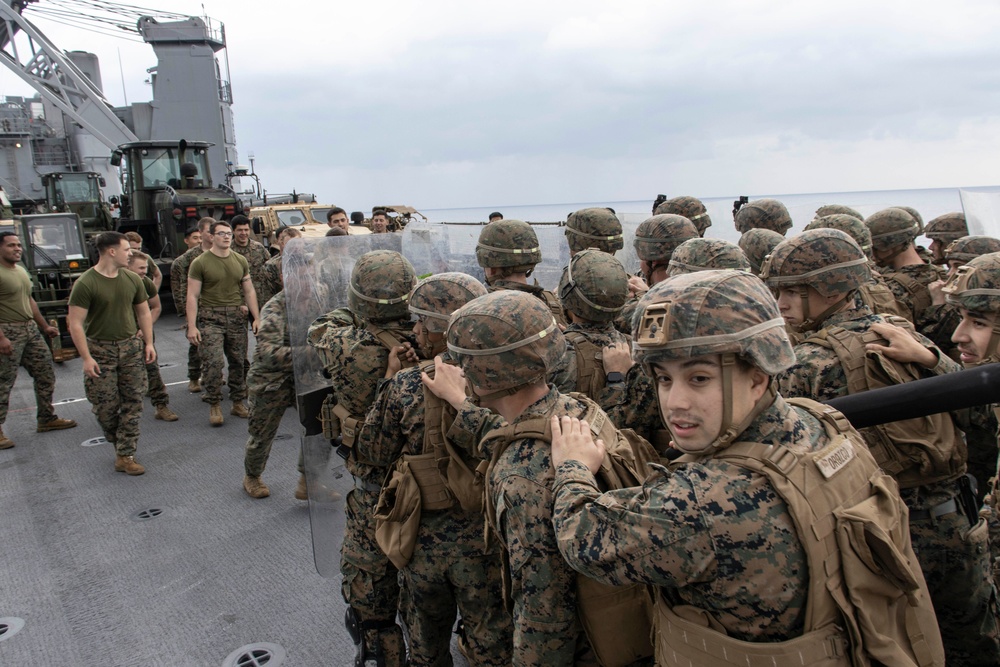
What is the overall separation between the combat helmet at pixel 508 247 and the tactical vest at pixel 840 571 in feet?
8.43

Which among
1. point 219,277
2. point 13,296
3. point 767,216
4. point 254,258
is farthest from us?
point 254,258

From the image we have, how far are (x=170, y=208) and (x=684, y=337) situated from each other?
13.5 m

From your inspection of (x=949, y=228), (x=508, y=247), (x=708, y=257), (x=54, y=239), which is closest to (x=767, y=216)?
(x=949, y=228)

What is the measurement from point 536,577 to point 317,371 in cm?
211

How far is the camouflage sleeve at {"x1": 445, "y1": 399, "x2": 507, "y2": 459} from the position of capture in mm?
2221

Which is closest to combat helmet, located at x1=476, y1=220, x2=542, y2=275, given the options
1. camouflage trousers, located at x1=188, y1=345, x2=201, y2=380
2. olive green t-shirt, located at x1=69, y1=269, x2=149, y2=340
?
olive green t-shirt, located at x1=69, y1=269, x2=149, y2=340

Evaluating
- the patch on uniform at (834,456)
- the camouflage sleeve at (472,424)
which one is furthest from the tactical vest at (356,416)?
the patch on uniform at (834,456)

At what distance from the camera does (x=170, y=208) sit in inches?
507

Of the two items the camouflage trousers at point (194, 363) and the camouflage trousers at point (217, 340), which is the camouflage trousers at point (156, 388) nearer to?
the camouflage trousers at point (217, 340)

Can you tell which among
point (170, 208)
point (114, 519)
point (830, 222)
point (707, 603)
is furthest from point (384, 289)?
point (170, 208)

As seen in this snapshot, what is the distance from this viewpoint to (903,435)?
7.48ft

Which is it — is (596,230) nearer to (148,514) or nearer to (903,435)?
(903,435)

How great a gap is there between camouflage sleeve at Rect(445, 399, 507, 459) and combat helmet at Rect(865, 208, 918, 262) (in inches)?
132

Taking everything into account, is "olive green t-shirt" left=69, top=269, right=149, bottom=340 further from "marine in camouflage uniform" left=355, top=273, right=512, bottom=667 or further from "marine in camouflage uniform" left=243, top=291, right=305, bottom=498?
"marine in camouflage uniform" left=355, top=273, right=512, bottom=667
